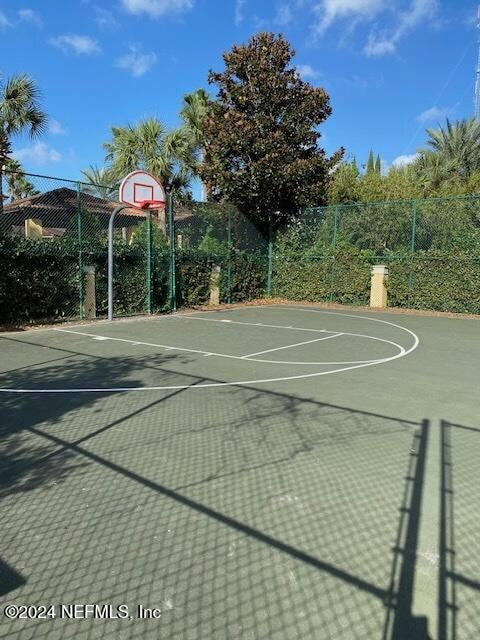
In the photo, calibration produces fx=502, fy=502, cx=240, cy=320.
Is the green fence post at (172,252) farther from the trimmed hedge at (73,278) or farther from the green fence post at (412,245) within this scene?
the green fence post at (412,245)

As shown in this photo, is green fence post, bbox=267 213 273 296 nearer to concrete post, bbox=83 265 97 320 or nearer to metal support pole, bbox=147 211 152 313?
metal support pole, bbox=147 211 152 313

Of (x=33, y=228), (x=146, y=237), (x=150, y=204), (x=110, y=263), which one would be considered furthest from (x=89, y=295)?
(x=150, y=204)

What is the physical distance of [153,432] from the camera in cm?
465

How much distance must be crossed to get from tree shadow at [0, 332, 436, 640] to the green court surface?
1 centimetres

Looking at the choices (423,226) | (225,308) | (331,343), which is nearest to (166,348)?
(331,343)

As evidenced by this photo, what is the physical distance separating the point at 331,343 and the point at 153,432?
614 centimetres

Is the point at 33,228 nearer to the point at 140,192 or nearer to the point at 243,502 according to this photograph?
the point at 140,192

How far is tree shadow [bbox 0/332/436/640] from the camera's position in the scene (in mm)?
2357

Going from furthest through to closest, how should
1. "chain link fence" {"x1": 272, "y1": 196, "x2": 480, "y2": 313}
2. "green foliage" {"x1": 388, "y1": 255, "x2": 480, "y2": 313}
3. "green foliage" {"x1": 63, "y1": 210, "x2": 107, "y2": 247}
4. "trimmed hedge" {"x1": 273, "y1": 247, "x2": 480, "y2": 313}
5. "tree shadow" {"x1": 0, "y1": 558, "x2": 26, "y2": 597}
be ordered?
"chain link fence" {"x1": 272, "y1": 196, "x2": 480, "y2": 313} → "trimmed hedge" {"x1": 273, "y1": 247, "x2": 480, "y2": 313} → "green foliage" {"x1": 388, "y1": 255, "x2": 480, "y2": 313} → "green foliage" {"x1": 63, "y1": 210, "x2": 107, "y2": 247} → "tree shadow" {"x1": 0, "y1": 558, "x2": 26, "y2": 597}

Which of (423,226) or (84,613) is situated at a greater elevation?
(423,226)

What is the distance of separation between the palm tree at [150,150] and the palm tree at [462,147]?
1747 cm

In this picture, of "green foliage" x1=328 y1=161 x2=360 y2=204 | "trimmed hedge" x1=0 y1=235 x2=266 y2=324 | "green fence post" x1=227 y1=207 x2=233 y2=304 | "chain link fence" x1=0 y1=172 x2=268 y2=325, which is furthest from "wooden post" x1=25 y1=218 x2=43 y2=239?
"green foliage" x1=328 y1=161 x2=360 y2=204

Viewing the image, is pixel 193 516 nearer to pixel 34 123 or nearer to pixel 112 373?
pixel 112 373

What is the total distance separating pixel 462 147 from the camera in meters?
31.6
